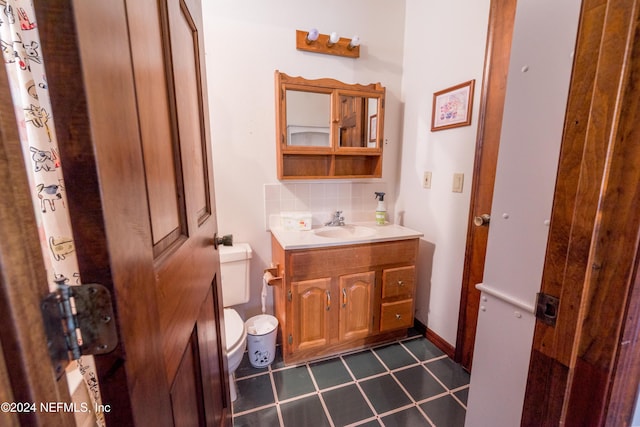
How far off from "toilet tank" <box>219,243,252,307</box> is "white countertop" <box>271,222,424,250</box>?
24 cm

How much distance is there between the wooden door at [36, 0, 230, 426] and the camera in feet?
0.87

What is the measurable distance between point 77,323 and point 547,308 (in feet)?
2.62

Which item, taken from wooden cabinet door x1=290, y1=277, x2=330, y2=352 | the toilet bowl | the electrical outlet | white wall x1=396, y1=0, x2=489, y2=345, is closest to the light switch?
white wall x1=396, y1=0, x2=489, y2=345

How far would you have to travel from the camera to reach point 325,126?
176 cm

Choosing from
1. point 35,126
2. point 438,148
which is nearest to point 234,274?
point 35,126

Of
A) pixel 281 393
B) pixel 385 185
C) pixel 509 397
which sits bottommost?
pixel 281 393

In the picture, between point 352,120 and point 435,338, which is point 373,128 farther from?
point 435,338

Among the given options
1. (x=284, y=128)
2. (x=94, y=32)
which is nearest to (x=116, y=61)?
(x=94, y=32)

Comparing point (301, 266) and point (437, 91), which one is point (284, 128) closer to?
point (301, 266)

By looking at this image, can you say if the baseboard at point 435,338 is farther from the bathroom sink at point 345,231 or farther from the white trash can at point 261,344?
the white trash can at point 261,344

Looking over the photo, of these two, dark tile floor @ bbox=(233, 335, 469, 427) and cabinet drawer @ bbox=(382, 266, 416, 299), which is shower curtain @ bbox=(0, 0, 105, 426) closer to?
dark tile floor @ bbox=(233, 335, 469, 427)

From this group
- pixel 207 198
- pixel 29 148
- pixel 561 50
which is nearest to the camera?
pixel 29 148

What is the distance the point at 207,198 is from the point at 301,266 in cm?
76

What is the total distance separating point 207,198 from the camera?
867 millimetres
